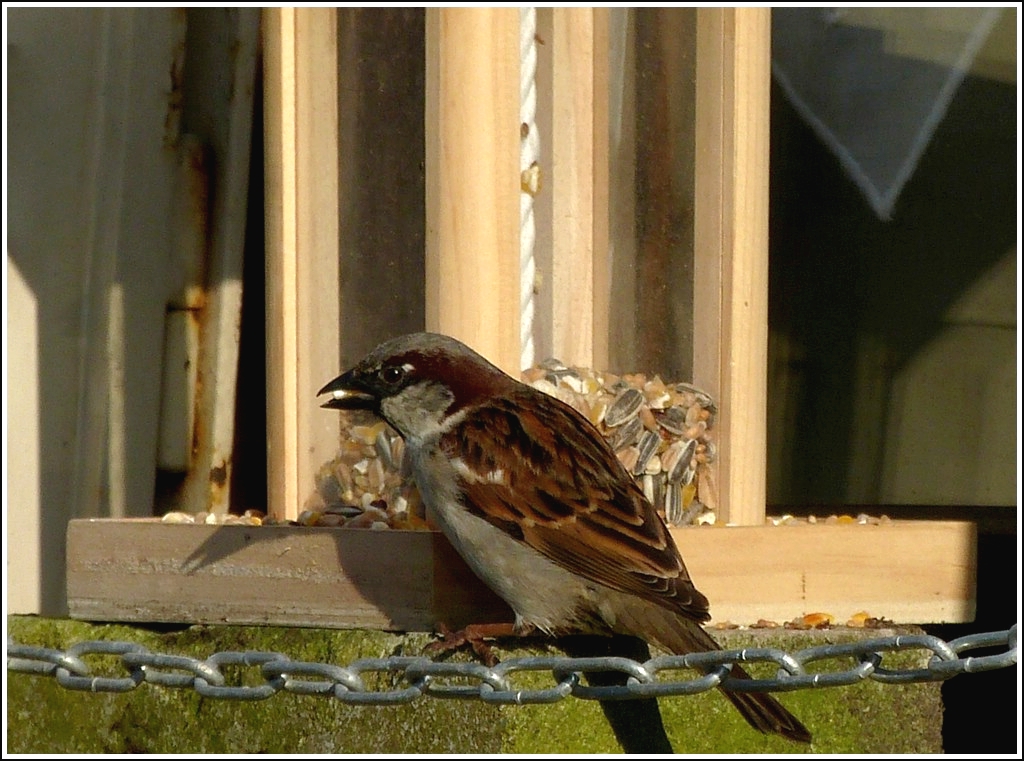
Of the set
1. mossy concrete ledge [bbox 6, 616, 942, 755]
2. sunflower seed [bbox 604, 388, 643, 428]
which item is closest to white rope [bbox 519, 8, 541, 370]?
sunflower seed [bbox 604, 388, 643, 428]

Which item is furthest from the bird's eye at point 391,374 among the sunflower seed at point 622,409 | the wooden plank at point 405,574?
the sunflower seed at point 622,409

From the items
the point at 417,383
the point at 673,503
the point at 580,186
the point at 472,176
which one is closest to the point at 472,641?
the point at 417,383

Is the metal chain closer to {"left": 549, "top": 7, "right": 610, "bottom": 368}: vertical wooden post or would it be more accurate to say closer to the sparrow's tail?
the sparrow's tail

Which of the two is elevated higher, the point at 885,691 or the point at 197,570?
the point at 197,570

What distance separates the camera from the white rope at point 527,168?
278 centimetres

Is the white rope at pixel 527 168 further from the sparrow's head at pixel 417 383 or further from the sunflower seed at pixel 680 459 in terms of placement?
the sunflower seed at pixel 680 459

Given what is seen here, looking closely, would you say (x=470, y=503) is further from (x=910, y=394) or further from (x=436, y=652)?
(x=910, y=394)

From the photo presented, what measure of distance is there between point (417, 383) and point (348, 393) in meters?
0.12

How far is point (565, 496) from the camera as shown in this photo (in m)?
2.63

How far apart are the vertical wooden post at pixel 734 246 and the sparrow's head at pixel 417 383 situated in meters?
0.46

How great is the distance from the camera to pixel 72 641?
2852 millimetres

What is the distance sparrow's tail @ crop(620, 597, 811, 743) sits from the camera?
95.3 inches

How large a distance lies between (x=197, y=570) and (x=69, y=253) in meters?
1.35

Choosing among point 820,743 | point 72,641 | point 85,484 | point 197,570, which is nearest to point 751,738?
point 820,743
